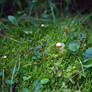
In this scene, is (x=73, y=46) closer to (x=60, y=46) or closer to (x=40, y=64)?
(x=60, y=46)

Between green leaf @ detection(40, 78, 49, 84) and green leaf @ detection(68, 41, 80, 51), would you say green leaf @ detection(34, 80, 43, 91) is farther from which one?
green leaf @ detection(68, 41, 80, 51)

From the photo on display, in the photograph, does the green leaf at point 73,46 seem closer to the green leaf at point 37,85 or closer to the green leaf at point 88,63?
the green leaf at point 88,63

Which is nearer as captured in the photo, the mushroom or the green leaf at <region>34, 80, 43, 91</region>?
the green leaf at <region>34, 80, 43, 91</region>

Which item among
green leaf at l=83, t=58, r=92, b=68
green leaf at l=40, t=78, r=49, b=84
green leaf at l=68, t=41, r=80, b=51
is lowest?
green leaf at l=40, t=78, r=49, b=84

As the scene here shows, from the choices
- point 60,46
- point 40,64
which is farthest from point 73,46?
point 40,64

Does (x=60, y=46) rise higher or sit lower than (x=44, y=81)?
higher

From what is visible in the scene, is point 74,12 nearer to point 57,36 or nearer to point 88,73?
point 57,36

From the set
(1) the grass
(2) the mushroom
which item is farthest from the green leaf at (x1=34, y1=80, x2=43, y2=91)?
(2) the mushroom

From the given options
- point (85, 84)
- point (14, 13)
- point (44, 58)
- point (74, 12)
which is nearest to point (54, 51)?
point (44, 58)
